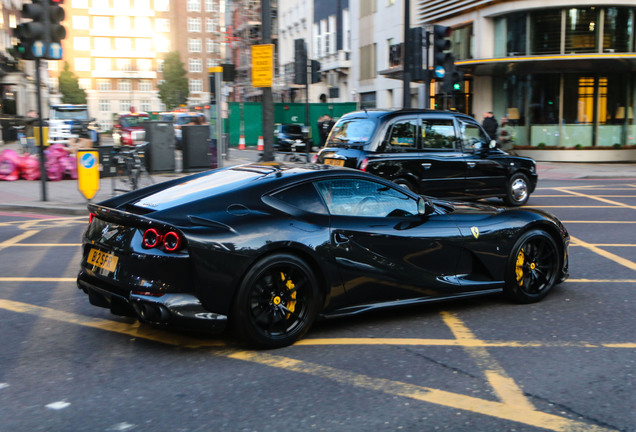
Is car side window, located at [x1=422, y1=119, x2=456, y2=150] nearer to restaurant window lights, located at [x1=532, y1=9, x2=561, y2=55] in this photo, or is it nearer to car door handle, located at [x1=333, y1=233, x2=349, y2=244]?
car door handle, located at [x1=333, y1=233, x2=349, y2=244]

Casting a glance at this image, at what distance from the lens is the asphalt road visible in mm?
3658

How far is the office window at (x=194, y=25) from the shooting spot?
115500 mm

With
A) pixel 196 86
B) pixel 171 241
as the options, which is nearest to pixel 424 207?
pixel 171 241

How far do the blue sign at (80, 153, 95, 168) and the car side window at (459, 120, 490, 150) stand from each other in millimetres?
6637

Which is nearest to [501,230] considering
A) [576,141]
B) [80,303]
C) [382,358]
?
[382,358]

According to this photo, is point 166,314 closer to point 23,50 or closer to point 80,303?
point 80,303

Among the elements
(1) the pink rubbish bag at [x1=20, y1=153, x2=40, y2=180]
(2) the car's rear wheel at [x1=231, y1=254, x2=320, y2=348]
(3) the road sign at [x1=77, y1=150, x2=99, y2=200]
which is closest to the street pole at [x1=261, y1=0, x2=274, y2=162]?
(3) the road sign at [x1=77, y1=150, x2=99, y2=200]

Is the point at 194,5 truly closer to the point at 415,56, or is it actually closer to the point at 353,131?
the point at 415,56

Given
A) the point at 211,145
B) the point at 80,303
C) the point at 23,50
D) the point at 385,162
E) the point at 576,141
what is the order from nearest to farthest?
1. the point at 80,303
2. the point at 385,162
3. the point at 23,50
4. the point at 211,145
5. the point at 576,141

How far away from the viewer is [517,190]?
13.2 meters

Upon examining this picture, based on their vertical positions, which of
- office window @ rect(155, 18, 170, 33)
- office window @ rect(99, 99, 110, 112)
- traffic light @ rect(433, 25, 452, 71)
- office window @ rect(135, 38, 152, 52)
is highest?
office window @ rect(155, 18, 170, 33)

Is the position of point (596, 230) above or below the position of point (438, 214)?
below

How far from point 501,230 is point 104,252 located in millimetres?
3192

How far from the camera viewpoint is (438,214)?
576cm
